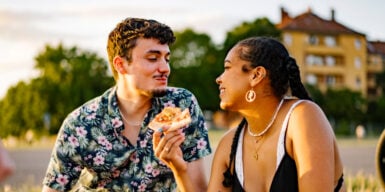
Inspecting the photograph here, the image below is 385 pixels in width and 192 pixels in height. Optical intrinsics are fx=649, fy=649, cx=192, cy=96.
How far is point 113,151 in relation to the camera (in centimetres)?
411

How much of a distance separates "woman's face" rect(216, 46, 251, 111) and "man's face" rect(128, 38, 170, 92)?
2.15ft

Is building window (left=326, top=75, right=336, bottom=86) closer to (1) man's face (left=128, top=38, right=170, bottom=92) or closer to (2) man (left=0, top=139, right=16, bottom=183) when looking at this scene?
(1) man's face (left=128, top=38, right=170, bottom=92)

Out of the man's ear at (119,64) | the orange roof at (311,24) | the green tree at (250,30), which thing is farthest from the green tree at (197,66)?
the man's ear at (119,64)

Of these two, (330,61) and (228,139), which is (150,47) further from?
(330,61)

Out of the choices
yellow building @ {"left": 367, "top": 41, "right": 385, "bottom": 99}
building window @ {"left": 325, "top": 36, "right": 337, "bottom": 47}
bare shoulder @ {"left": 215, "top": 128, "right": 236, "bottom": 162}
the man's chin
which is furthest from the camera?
yellow building @ {"left": 367, "top": 41, "right": 385, "bottom": 99}

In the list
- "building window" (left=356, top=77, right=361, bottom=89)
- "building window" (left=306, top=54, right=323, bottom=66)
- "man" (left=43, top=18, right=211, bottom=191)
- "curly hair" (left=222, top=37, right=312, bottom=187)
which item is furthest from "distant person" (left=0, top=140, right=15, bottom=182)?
"building window" (left=356, top=77, right=361, bottom=89)

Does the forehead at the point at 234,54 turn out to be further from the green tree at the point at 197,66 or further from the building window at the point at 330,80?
the building window at the point at 330,80

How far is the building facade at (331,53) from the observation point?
70.6 meters

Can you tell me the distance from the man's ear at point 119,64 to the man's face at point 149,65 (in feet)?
0.30

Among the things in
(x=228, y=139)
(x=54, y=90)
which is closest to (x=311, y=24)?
(x=54, y=90)

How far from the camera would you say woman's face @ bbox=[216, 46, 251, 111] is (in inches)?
133

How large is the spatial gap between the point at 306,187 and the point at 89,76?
4031 centimetres

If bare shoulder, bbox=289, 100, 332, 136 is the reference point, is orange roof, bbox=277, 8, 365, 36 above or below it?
below

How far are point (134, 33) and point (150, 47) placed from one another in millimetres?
134
